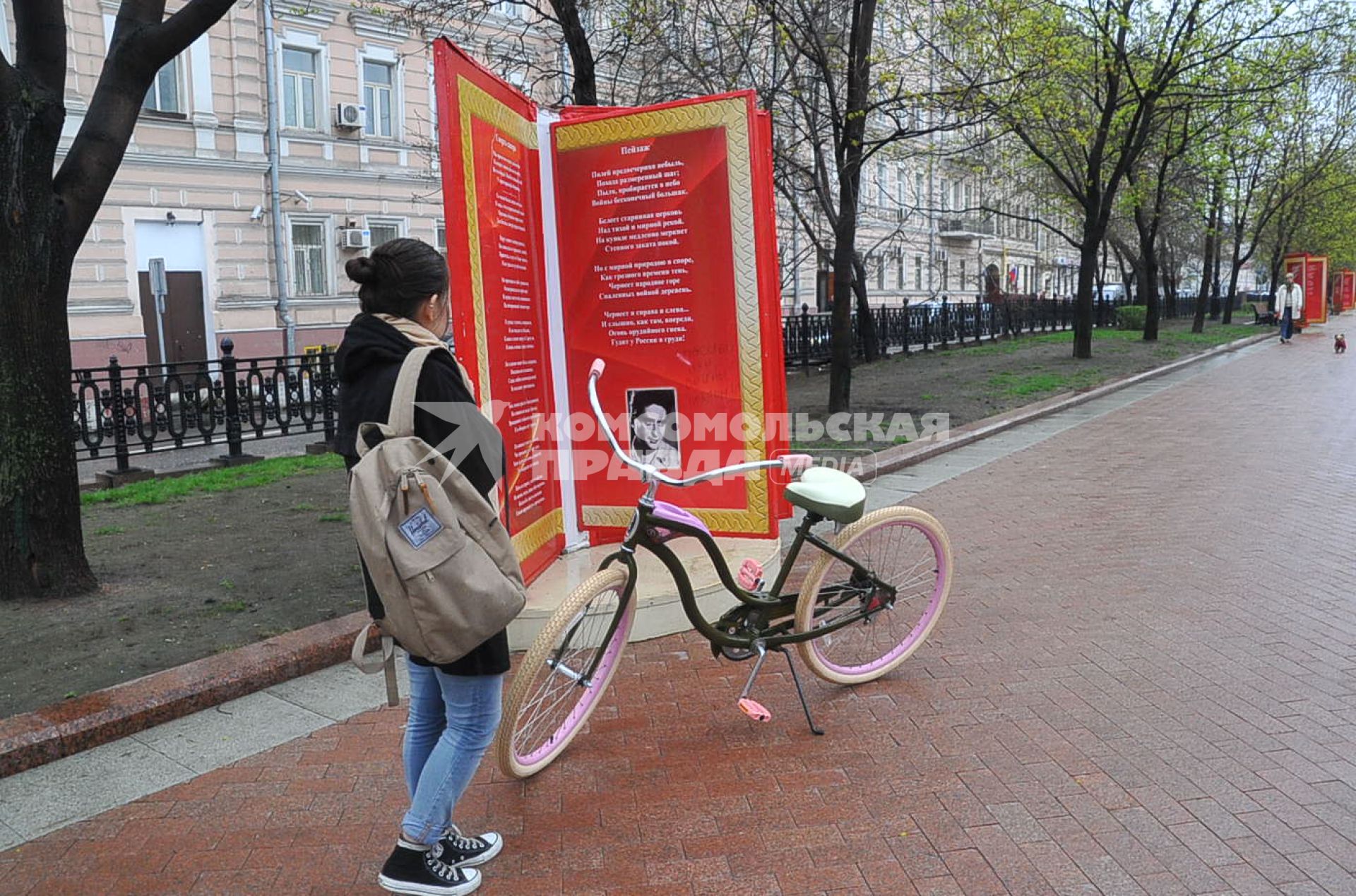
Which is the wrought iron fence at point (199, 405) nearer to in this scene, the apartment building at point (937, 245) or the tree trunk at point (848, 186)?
the tree trunk at point (848, 186)

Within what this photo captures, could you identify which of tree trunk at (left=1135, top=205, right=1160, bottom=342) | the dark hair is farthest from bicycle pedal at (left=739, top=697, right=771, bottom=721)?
tree trunk at (left=1135, top=205, right=1160, bottom=342)

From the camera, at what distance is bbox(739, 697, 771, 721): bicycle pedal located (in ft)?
13.0

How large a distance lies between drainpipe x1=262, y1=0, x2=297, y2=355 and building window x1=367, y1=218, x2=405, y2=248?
2.42 m

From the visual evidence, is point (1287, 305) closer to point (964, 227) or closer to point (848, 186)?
point (964, 227)

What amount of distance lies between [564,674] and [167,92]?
876 inches

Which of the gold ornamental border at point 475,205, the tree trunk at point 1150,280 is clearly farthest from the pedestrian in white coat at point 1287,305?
the gold ornamental border at point 475,205

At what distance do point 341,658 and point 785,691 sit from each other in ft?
7.21

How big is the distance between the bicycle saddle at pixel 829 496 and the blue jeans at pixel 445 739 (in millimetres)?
1585

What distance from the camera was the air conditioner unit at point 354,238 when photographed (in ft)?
79.0

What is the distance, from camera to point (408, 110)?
1016 inches

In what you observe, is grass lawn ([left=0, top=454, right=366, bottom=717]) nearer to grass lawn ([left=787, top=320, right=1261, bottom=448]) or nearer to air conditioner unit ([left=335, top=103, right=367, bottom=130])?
grass lawn ([left=787, top=320, right=1261, bottom=448])

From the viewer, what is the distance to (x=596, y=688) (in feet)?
13.1

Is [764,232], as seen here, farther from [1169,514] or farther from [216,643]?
[1169,514]

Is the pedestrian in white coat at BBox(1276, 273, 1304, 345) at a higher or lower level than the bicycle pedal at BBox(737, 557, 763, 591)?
higher
